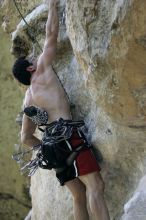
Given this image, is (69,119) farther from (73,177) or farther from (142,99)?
(142,99)

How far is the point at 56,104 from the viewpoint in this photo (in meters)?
4.05

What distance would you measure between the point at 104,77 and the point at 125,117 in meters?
0.33

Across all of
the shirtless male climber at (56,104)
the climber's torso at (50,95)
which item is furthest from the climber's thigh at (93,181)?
the climber's torso at (50,95)

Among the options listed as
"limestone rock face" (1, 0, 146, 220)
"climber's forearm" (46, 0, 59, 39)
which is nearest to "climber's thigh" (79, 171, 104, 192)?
"limestone rock face" (1, 0, 146, 220)

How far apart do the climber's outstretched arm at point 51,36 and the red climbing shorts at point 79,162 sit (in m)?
0.65

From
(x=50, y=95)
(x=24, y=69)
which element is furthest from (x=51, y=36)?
(x=50, y=95)

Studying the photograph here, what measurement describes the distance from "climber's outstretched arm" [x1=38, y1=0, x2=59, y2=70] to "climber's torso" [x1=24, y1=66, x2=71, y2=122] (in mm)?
86

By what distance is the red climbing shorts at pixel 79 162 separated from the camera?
3.91m

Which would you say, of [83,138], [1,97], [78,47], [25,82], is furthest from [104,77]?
[1,97]

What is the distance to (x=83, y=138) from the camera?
158 inches

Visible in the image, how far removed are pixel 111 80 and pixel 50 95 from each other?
91 cm

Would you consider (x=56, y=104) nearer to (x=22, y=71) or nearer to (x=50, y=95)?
(x=50, y=95)

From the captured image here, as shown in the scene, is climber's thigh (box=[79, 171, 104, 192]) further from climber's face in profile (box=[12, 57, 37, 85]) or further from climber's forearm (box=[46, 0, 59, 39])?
climber's forearm (box=[46, 0, 59, 39])

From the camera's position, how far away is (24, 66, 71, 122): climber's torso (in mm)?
4051
